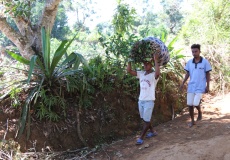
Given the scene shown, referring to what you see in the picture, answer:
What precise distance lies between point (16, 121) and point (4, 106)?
0.33m

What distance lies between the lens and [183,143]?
3.58 metres

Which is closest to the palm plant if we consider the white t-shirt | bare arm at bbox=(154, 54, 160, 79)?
the white t-shirt

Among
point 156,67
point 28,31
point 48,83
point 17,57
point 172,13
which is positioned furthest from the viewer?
point 172,13

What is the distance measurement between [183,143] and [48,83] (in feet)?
7.56

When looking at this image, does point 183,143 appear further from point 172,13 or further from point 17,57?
point 172,13

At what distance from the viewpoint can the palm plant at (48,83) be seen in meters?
4.07

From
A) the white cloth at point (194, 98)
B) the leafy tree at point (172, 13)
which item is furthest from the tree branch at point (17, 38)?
the leafy tree at point (172, 13)

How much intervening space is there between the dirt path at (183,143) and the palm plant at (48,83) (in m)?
1.04

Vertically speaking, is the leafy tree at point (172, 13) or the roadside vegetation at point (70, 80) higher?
the leafy tree at point (172, 13)

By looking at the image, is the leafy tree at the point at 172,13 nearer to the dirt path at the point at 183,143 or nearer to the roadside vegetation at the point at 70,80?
the roadside vegetation at the point at 70,80

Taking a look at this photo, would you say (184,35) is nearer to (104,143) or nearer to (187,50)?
(187,50)

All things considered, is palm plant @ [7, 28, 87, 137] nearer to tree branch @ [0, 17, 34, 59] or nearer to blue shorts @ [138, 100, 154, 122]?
tree branch @ [0, 17, 34, 59]

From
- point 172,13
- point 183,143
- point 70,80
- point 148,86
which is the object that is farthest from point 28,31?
point 172,13

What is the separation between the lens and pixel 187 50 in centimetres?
729
